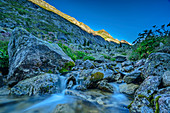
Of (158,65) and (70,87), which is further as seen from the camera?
(70,87)

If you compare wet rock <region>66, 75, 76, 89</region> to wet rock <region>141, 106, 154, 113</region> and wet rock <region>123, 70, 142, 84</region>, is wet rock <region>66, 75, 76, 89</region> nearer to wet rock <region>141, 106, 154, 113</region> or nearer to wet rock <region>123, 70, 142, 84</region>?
wet rock <region>123, 70, 142, 84</region>

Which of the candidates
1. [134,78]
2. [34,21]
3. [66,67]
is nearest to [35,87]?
[66,67]

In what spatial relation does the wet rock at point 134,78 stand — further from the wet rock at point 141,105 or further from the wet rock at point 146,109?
the wet rock at point 146,109


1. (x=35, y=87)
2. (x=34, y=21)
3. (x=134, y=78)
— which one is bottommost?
(x=35, y=87)

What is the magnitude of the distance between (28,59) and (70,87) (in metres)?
2.67

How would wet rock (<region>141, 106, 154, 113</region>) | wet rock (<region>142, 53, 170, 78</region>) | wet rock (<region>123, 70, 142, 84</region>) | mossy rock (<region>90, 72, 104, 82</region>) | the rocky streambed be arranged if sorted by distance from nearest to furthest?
1. wet rock (<region>141, 106, 154, 113</region>)
2. the rocky streambed
3. wet rock (<region>142, 53, 170, 78</region>)
4. wet rock (<region>123, 70, 142, 84</region>)
5. mossy rock (<region>90, 72, 104, 82</region>)

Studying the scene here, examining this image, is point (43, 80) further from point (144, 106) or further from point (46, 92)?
point (144, 106)

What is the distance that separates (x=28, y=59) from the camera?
4.00m

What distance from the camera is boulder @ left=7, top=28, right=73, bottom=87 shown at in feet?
12.0

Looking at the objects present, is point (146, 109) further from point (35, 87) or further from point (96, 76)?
point (35, 87)

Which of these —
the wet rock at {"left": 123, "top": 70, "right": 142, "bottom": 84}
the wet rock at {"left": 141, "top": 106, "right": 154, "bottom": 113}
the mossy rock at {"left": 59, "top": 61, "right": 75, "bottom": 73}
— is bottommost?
the wet rock at {"left": 141, "top": 106, "right": 154, "bottom": 113}

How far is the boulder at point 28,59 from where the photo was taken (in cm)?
366

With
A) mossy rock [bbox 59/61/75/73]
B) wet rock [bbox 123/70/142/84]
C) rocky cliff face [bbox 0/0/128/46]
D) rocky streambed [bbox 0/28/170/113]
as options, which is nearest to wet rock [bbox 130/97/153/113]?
rocky streambed [bbox 0/28/170/113]

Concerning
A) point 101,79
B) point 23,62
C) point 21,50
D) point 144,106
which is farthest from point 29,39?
point 144,106
